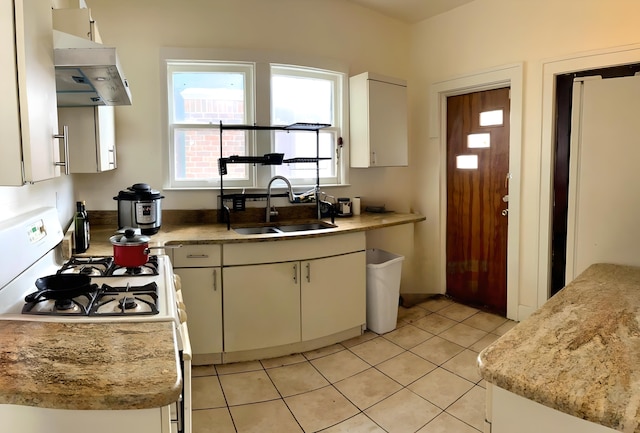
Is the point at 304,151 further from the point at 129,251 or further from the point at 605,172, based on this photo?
the point at 605,172

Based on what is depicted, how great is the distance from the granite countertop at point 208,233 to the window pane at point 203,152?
431 mm

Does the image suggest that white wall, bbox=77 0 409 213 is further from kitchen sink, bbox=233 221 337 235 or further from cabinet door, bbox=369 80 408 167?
cabinet door, bbox=369 80 408 167

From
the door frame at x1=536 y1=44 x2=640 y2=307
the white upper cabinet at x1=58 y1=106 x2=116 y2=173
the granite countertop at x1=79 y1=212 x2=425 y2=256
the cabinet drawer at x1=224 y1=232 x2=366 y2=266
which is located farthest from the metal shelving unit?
the door frame at x1=536 y1=44 x2=640 y2=307

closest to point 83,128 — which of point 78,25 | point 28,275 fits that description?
point 78,25

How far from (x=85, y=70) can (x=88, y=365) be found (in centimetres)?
107

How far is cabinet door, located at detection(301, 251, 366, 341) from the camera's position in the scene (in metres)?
2.95

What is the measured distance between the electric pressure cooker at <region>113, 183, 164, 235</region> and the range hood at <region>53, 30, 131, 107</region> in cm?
72

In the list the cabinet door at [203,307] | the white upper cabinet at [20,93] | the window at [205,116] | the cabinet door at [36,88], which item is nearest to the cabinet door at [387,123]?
the window at [205,116]

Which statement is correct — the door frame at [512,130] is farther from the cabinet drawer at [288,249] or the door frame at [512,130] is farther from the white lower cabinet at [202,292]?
the white lower cabinet at [202,292]

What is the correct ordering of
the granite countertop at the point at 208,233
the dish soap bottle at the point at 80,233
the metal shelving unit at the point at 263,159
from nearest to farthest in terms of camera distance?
the dish soap bottle at the point at 80,233 → the granite countertop at the point at 208,233 → the metal shelving unit at the point at 263,159

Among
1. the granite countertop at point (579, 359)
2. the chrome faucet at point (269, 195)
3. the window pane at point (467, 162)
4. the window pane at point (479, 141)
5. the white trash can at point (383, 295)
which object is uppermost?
the window pane at point (479, 141)

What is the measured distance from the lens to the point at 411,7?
12.3 feet

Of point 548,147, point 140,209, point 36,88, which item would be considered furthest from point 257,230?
point 548,147

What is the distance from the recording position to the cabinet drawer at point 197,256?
2650 millimetres
